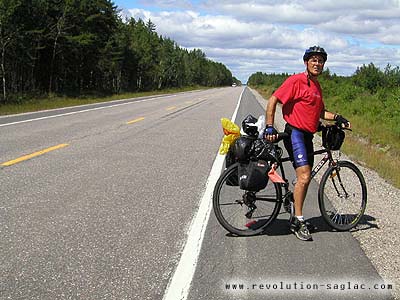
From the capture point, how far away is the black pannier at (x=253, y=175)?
4.62m

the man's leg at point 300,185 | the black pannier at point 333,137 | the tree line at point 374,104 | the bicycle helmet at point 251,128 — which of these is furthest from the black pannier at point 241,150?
the tree line at point 374,104

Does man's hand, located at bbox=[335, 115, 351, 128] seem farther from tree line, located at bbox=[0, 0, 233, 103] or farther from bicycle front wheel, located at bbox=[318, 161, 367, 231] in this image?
tree line, located at bbox=[0, 0, 233, 103]

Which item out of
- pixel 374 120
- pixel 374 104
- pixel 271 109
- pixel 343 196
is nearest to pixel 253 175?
pixel 271 109

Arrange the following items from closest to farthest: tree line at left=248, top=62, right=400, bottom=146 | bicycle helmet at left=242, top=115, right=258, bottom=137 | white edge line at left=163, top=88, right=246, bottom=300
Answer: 1. white edge line at left=163, top=88, right=246, bottom=300
2. bicycle helmet at left=242, top=115, right=258, bottom=137
3. tree line at left=248, top=62, right=400, bottom=146

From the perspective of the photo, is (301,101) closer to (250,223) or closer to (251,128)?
(251,128)

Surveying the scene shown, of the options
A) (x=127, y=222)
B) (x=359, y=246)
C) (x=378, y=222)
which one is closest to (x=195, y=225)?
(x=127, y=222)

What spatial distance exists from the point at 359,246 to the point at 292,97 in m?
1.75

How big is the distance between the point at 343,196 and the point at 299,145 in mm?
1317

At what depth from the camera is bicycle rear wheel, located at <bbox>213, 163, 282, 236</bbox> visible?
15.7 ft

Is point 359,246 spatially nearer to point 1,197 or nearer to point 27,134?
point 1,197

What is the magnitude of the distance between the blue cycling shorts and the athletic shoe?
636mm

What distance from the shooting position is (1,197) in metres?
5.79

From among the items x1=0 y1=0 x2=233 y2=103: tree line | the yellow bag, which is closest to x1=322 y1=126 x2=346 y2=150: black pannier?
the yellow bag

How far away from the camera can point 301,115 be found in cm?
475
